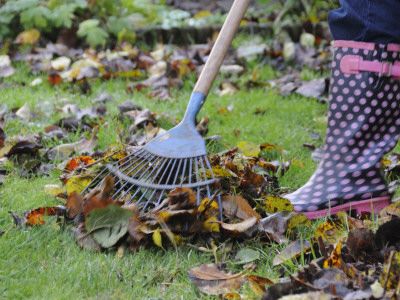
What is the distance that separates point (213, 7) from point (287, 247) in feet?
14.2

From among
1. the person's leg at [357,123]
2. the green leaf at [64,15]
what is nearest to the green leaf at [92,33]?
the green leaf at [64,15]

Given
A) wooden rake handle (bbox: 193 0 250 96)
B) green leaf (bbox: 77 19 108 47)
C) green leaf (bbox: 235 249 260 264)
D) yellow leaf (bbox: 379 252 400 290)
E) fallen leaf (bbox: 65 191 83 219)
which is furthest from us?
green leaf (bbox: 77 19 108 47)

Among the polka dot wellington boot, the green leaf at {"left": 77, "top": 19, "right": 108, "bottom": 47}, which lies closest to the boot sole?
the polka dot wellington boot

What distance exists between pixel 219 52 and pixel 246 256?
0.80 m

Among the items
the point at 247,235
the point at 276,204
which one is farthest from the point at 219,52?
the point at 247,235

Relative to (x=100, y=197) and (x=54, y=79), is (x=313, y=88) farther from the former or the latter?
(x=100, y=197)

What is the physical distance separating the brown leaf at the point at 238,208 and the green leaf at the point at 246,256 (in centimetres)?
13

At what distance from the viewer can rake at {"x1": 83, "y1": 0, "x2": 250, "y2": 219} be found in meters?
1.50

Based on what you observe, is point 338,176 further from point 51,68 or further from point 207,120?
point 51,68

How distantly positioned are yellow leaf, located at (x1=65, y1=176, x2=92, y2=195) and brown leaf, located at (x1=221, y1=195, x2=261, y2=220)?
49 cm

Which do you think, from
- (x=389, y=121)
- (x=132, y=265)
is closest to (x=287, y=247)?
(x=132, y=265)

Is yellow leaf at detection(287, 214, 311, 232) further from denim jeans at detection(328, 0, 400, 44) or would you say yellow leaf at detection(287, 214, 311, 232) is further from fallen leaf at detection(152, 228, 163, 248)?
denim jeans at detection(328, 0, 400, 44)

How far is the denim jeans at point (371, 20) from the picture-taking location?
1.58m

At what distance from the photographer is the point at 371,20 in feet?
5.22
